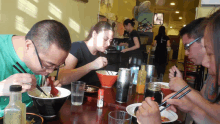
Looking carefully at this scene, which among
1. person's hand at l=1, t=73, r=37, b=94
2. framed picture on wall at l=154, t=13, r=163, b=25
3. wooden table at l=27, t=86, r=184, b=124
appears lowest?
wooden table at l=27, t=86, r=184, b=124

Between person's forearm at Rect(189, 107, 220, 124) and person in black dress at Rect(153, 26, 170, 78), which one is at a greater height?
person in black dress at Rect(153, 26, 170, 78)

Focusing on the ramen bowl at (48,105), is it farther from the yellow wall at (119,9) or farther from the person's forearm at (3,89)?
the yellow wall at (119,9)

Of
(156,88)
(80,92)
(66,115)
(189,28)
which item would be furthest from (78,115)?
(189,28)

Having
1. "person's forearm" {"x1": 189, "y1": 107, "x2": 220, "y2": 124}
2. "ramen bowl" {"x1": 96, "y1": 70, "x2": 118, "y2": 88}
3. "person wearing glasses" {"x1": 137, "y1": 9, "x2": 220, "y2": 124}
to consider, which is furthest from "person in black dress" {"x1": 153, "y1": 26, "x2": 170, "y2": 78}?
"person's forearm" {"x1": 189, "y1": 107, "x2": 220, "y2": 124}

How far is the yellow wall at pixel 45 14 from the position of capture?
1.97m

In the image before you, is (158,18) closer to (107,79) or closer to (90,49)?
(90,49)

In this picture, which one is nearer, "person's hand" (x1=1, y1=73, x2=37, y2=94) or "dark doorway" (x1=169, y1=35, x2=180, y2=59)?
"person's hand" (x1=1, y1=73, x2=37, y2=94)

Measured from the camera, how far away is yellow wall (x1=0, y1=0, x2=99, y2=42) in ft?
6.47

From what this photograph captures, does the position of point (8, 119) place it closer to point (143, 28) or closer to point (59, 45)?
point (59, 45)

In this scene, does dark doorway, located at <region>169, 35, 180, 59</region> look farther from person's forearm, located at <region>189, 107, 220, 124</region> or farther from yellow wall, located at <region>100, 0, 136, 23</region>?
person's forearm, located at <region>189, 107, 220, 124</region>

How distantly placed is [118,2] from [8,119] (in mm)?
5339

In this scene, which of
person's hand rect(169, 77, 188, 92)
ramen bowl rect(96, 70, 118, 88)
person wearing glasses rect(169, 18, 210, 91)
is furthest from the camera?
person wearing glasses rect(169, 18, 210, 91)

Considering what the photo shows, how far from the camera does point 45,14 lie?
97.7 inches

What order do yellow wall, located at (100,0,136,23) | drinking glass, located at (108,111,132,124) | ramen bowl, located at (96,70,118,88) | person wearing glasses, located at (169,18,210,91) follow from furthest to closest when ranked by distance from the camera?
yellow wall, located at (100,0,136,23) < person wearing glasses, located at (169,18,210,91) < ramen bowl, located at (96,70,118,88) < drinking glass, located at (108,111,132,124)
